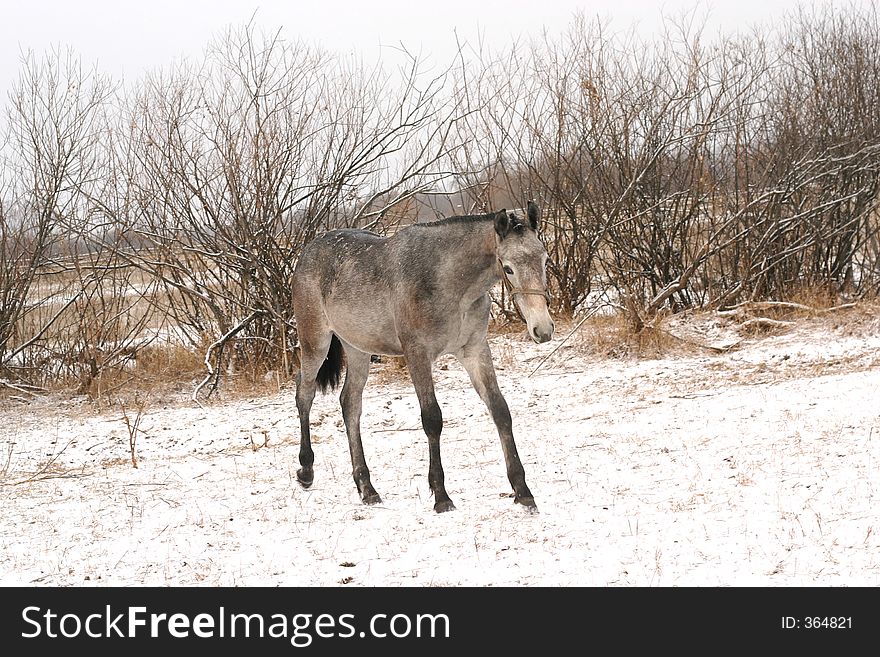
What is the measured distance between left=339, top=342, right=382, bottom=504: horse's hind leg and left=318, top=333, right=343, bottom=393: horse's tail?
0.38 meters

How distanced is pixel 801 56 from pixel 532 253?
1085cm

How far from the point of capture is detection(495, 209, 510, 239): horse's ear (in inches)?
195

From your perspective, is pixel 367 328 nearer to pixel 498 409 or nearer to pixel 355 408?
pixel 355 408

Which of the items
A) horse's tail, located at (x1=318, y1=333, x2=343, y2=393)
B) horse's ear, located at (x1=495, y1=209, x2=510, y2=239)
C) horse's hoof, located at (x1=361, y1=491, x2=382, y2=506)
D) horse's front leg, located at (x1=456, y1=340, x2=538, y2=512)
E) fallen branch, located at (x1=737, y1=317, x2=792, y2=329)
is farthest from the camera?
fallen branch, located at (x1=737, y1=317, x2=792, y2=329)

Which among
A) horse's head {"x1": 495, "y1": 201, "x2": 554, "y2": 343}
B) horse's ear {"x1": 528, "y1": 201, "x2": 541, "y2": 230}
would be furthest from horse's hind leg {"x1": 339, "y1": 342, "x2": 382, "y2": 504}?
horse's ear {"x1": 528, "y1": 201, "x2": 541, "y2": 230}

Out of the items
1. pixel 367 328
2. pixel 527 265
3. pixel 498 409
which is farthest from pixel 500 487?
pixel 527 265

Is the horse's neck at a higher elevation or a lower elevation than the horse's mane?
lower

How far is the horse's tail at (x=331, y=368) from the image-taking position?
22.0 feet

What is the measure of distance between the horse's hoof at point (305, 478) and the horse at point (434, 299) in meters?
0.48

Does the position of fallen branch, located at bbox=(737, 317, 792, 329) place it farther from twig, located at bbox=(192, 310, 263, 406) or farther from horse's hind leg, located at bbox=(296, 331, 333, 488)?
horse's hind leg, located at bbox=(296, 331, 333, 488)

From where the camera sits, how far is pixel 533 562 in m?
4.51

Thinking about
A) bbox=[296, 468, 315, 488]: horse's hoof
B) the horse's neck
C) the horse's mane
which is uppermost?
the horse's mane

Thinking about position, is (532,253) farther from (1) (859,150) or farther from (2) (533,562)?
(1) (859,150)

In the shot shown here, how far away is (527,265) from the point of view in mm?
4898
